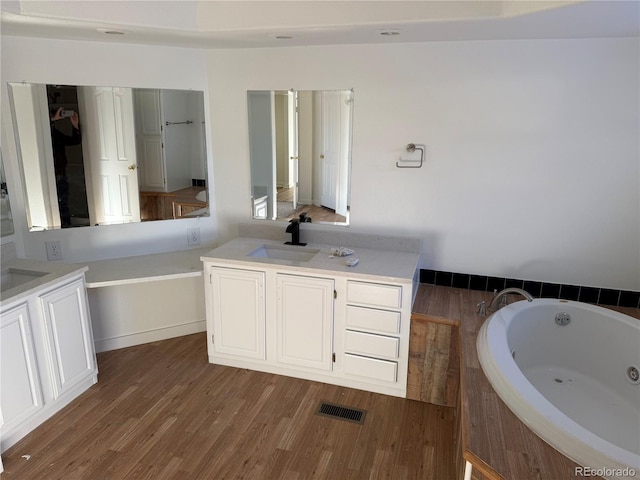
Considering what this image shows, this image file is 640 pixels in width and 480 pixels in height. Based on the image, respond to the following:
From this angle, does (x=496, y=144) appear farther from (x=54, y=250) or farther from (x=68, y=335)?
(x=54, y=250)

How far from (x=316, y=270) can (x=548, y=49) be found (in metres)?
1.91

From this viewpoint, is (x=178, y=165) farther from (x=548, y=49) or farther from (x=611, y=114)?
(x=611, y=114)

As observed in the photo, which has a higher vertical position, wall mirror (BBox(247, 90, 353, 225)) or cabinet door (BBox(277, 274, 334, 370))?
wall mirror (BBox(247, 90, 353, 225))

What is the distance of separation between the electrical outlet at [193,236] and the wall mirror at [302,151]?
1.91 ft

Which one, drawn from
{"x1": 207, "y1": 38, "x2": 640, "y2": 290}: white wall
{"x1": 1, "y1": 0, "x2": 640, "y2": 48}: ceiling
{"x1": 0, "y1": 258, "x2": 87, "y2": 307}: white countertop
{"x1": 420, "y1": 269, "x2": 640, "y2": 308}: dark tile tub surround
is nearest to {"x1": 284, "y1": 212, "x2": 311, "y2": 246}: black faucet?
{"x1": 207, "y1": 38, "x2": 640, "y2": 290}: white wall

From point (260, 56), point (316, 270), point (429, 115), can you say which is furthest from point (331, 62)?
point (316, 270)

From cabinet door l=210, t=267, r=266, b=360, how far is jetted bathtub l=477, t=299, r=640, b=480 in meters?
1.39

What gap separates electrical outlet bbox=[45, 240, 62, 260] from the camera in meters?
3.12

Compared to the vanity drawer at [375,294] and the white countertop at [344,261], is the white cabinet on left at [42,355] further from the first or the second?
the vanity drawer at [375,294]

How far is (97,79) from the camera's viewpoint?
3.07 m

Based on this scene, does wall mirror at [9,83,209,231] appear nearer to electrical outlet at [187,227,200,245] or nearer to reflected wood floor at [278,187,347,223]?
electrical outlet at [187,227,200,245]

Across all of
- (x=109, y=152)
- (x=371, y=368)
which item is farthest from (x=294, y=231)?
(x=109, y=152)

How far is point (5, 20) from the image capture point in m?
2.39

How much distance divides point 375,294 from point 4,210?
237 cm
